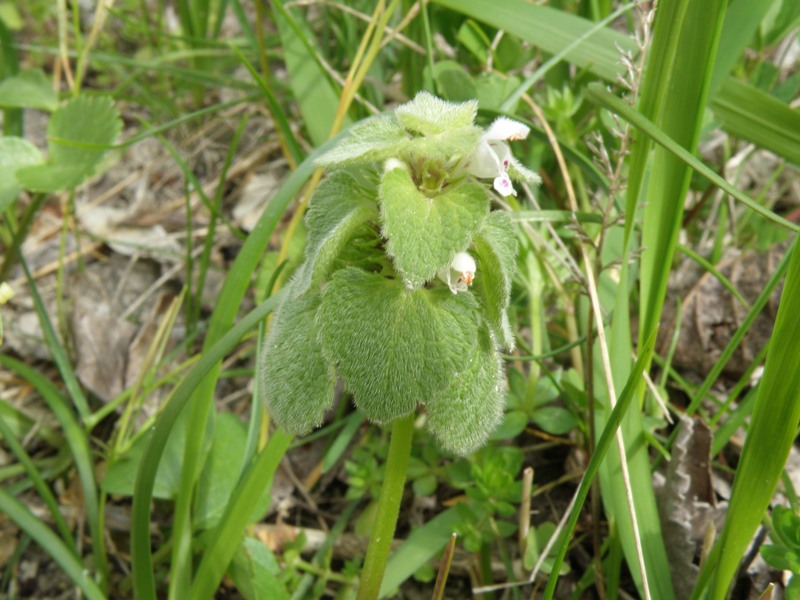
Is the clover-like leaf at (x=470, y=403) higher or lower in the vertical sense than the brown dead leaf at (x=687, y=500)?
higher

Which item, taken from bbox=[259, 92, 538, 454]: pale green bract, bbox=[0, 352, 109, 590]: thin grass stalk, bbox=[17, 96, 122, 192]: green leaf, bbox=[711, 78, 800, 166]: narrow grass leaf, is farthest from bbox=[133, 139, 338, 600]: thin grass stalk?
bbox=[711, 78, 800, 166]: narrow grass leaf

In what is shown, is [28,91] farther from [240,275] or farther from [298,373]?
[298,373]

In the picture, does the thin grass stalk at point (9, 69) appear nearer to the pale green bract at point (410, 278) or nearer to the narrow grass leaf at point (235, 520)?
the narrow grass leaf at point (235, 520)

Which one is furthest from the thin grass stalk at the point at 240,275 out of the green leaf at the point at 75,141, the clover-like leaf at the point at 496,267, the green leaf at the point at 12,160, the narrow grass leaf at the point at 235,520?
the green leaf at the point at 12,160

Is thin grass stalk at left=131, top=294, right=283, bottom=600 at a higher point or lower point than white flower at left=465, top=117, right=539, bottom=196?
lower

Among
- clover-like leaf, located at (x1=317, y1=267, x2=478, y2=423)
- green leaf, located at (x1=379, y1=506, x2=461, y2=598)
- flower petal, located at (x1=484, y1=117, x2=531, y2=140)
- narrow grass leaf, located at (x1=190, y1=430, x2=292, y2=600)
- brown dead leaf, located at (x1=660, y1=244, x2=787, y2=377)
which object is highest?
flower petal, located at (x1=484, y1=117, x2=531, y2=140)

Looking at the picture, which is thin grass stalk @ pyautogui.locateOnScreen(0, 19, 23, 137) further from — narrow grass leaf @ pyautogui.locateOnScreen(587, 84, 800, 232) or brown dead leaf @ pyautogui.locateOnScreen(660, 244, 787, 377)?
brown dead leaf @ pyautogui.locateOnScreen(660, 244, 787, 377)
